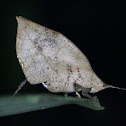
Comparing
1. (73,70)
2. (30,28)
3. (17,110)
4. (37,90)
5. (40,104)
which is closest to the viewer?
(17,110)

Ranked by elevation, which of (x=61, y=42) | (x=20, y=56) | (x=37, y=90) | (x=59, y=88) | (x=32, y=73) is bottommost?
(x=37, y=90)

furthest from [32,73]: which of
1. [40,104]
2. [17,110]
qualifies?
[17,110]

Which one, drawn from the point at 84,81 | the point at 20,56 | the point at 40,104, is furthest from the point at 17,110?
the point at 84,81

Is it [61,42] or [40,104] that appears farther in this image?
[61,42]

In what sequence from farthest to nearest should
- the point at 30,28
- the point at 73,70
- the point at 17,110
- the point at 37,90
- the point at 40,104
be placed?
the point at 37,90
the point at 73,70
the point at 30,28
the point at 40,104
the point at 17,110

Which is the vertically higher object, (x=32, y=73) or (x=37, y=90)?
(x=32, y=73)

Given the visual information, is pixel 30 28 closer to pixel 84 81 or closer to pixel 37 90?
pixel 84 81
